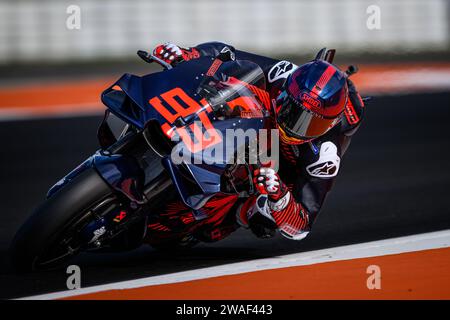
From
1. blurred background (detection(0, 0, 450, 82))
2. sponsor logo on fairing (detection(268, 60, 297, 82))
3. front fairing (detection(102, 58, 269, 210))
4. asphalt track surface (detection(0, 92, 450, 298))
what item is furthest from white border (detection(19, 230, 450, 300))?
blurred background (detection(0, 0, 450, 82))

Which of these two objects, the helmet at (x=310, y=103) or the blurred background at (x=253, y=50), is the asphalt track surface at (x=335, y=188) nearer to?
the blurred background at (x=253, y=50)

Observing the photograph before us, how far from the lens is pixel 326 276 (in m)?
5.52

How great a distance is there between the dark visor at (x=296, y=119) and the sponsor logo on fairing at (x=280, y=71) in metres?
0.64

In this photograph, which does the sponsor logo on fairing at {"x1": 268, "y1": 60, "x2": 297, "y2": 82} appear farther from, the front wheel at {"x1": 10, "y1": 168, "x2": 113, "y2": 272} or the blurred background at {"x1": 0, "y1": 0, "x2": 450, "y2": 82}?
the blurred background at {"x1": 0, "y1": 0, "x2": 450, "y2": 82}

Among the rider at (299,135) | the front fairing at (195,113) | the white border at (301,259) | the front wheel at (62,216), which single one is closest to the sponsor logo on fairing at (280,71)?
the rider at (299,135)

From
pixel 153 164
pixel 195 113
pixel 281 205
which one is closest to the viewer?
pixel 195 113

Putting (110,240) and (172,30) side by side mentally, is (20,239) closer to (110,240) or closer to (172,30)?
(110,240)

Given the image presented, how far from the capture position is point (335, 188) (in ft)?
26.6

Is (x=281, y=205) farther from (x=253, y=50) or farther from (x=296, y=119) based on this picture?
(x=253, y=50)

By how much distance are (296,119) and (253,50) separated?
10154 mm

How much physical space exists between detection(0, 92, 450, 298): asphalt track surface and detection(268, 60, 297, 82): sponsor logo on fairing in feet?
4.02

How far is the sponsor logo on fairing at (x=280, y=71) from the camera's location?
230 inches

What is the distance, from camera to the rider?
17.0 feet

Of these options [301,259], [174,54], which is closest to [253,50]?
[174,54]
